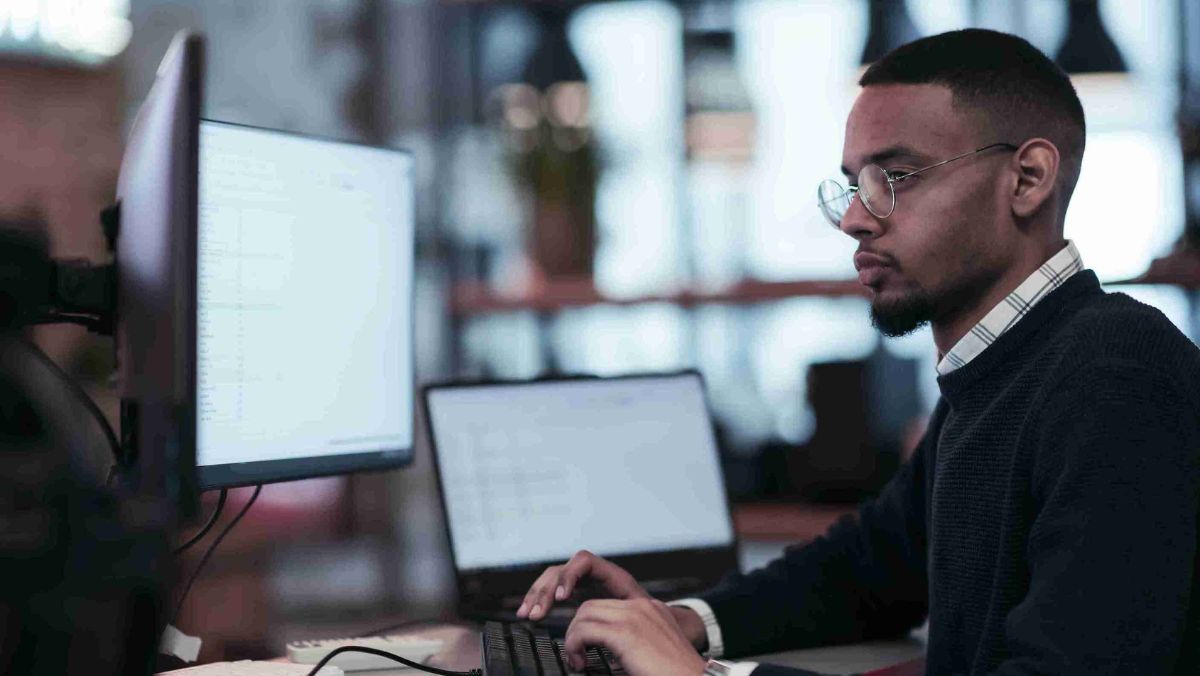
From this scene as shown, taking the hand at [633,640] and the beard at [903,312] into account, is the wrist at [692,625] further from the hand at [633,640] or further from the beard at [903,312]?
the beard at [903,312]

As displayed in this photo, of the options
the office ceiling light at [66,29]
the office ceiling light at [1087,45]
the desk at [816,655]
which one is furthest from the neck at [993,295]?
the office ceiling light at [66,29]

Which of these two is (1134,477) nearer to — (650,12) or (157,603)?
(157,603)

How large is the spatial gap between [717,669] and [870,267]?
0.46 metres

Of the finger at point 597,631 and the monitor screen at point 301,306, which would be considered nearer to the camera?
the finger at point 597,631

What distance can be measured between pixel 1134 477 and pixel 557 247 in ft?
6.24

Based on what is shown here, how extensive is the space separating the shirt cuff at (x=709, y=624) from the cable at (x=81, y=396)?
0.64 metres

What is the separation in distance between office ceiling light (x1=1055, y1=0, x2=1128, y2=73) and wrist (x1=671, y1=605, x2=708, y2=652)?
175 centimetres

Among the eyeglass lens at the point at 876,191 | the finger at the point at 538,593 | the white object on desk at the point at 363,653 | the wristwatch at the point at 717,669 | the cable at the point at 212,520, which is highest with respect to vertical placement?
the eyeglass lens at the point at 876,191

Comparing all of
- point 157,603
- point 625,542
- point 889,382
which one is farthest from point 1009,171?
point 889,382

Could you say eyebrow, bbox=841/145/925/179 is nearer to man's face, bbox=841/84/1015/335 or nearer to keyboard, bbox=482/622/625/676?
man's face, bbox=841/84/1015/335

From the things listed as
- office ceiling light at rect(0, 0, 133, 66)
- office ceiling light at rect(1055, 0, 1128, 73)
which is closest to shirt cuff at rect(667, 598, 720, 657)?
office ceiling light at rect(1055, 0, 1128, 73)

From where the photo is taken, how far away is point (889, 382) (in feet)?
9.26

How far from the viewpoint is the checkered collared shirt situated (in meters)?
1.26

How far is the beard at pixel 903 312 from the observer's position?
1.31m
